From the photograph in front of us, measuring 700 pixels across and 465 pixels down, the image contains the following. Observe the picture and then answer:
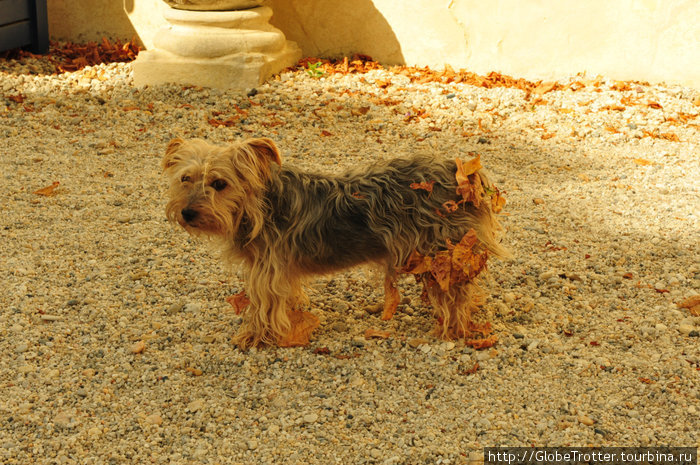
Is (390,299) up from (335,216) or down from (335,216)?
down

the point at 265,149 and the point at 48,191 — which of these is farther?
the point at 48,191

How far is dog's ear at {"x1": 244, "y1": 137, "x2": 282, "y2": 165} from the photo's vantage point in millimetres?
3779

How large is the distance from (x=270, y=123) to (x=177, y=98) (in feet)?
4.20

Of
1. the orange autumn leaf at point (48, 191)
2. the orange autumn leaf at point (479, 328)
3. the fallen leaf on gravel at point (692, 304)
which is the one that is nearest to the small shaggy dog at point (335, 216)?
the orange autumn leaf at point (479, 328)

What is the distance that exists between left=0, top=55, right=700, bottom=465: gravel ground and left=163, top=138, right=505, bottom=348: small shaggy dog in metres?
0.54

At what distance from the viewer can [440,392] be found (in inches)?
151

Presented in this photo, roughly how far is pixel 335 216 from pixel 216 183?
2.18ft

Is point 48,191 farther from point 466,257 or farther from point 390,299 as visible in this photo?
point 466,257

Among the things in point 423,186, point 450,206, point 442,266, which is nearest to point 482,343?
point 442,266

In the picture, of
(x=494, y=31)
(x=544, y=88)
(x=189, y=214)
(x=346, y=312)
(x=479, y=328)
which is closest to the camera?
(x=189, y=214)

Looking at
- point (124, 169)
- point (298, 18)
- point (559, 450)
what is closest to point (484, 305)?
point (559, 450)

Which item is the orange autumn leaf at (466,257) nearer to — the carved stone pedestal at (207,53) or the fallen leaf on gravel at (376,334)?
the fallen leaf on gravel at (376,334)

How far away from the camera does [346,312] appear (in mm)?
4723

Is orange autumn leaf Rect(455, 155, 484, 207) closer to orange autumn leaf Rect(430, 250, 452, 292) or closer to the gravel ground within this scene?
orange autumn leaf Rect(430, 250, 452, 292)
